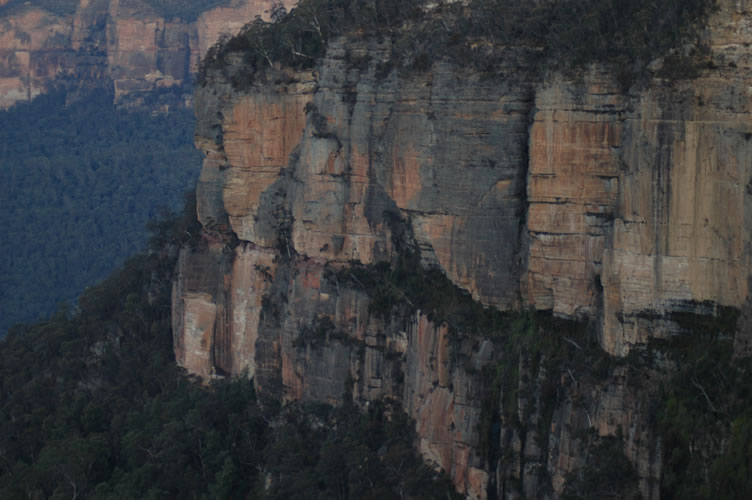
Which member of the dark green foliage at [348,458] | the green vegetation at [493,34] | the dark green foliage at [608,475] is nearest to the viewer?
the green vegetation at [493,34]

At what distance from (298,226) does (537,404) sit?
39.2ft

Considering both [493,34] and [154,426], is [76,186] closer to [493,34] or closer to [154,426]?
[154,426]

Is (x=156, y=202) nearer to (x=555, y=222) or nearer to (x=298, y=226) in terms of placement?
(x=298, y=226)

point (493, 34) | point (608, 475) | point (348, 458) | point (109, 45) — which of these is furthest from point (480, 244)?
point (109, 45)

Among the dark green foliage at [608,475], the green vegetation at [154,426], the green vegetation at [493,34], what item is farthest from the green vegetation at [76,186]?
the dark green foliage at [608,475]

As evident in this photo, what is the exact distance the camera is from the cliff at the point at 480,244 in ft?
103

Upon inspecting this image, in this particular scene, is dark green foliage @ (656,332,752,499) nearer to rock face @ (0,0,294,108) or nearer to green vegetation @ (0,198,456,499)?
green vegetation @ (0,198,456,499)

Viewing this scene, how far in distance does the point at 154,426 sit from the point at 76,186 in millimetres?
59924

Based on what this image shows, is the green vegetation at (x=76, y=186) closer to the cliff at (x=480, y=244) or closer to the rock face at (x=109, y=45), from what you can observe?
the rock face at (x=109, y=45)

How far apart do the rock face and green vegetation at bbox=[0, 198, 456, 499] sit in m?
45.2

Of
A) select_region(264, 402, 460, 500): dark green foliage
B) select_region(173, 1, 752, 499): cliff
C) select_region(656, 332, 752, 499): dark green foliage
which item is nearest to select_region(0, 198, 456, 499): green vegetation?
select_region(264, 402, 460, 500): dark green foliage

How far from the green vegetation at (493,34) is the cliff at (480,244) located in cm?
38

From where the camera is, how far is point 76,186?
345ft

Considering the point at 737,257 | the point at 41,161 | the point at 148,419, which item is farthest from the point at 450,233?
the point at 41,161
